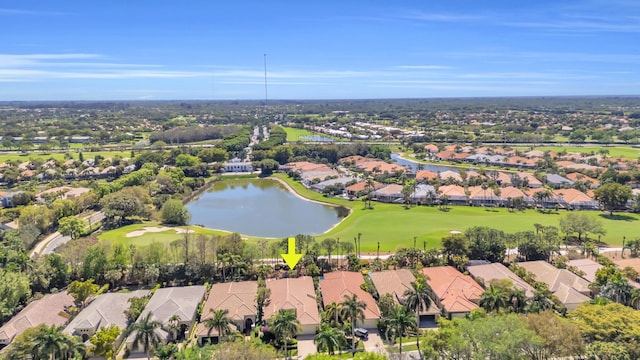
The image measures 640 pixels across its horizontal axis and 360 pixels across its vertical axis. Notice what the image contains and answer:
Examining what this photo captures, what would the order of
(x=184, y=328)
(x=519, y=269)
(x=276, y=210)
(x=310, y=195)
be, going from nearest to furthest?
(x=184, y=328)
(x=519, y=269)
(x=276, y=210)
(x=310, y=195)

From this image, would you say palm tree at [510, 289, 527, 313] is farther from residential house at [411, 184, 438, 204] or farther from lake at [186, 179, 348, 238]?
residential house at [411, 184, 438, 204]

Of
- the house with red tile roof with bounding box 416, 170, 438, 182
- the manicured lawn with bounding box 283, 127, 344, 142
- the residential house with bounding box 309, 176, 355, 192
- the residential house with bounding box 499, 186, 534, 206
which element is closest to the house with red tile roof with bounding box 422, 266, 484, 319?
the residential house with bounding box 499, 186, 534, 206

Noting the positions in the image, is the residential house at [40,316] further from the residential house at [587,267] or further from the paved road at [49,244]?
the residential house at [587,267]

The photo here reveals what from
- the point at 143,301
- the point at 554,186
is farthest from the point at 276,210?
the point at 554,186

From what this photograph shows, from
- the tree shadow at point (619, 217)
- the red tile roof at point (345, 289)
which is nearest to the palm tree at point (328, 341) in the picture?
the red tile roof at point (345, 289)

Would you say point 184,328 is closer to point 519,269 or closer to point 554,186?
point 519,269
